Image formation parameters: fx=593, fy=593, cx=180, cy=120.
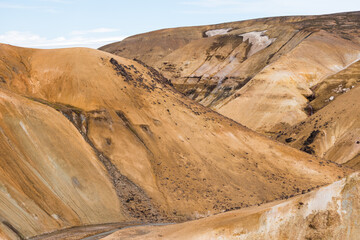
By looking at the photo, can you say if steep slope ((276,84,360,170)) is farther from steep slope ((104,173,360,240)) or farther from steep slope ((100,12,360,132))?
steep slope ((104,173,360,240))

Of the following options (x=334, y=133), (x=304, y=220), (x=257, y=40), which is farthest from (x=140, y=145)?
(x=257, y=40)

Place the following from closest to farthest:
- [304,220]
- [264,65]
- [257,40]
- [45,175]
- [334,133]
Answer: [304,220] < [45,175] < [334,133] < [264,65] < [257,40]

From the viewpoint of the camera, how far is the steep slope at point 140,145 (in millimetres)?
39875

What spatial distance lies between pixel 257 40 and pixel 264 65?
15.3 metres

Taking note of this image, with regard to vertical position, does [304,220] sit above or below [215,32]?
below

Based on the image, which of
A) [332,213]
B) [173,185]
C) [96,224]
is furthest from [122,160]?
[332,213]

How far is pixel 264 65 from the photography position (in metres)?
105

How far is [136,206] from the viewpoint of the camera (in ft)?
131

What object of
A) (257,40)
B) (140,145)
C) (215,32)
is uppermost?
(215,32)

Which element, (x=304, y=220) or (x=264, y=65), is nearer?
(x=304, y=220)

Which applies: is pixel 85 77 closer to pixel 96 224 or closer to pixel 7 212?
pixel 96 224

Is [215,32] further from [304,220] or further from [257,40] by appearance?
[304,220]

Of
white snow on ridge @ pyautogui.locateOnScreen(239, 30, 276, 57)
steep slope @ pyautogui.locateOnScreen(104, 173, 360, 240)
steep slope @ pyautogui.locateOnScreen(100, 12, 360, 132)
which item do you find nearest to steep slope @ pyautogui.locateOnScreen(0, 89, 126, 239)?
steep slope @ pyautogui.locateOnScreen(104, 173, 360, 240)

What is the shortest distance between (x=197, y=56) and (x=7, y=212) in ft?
316
